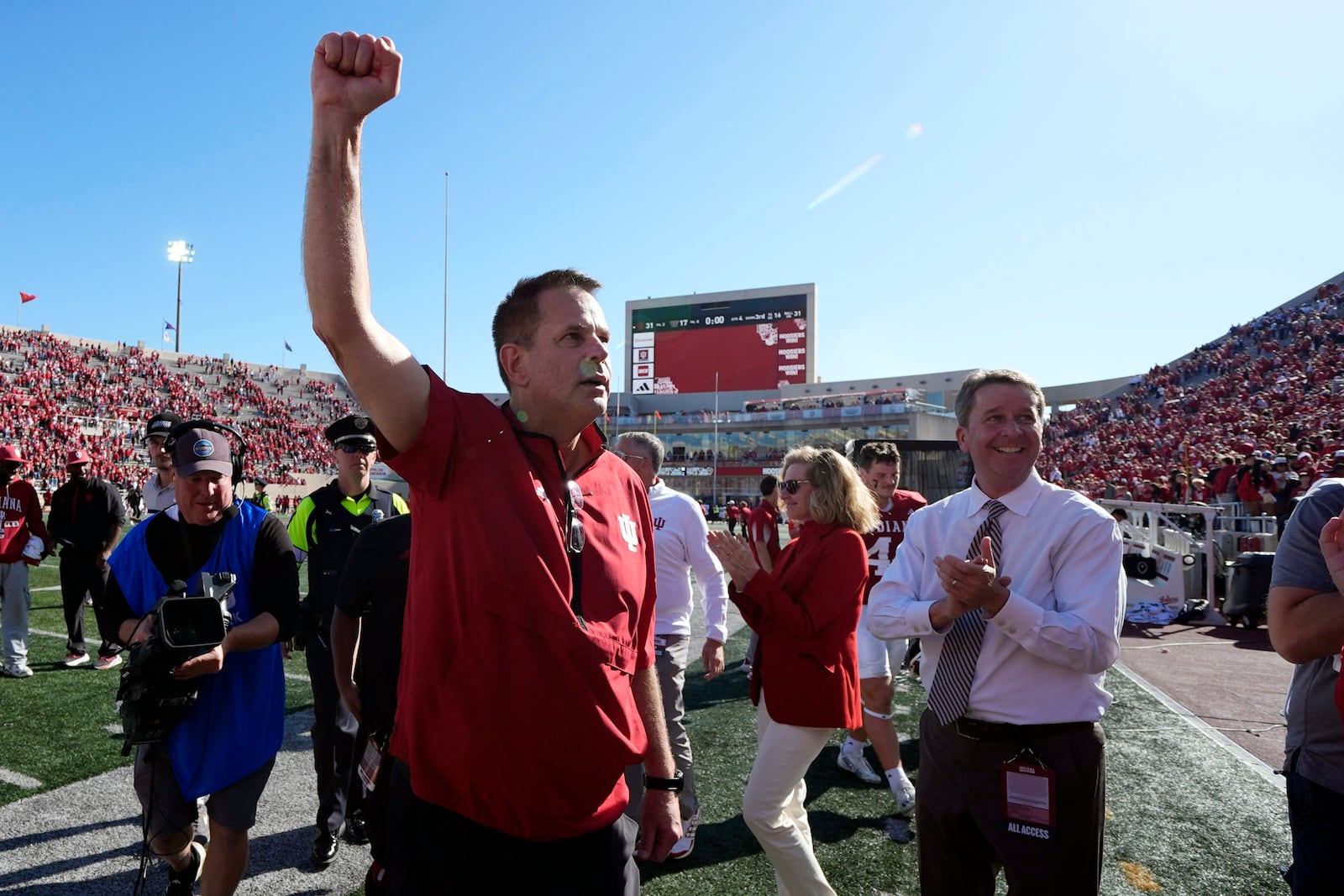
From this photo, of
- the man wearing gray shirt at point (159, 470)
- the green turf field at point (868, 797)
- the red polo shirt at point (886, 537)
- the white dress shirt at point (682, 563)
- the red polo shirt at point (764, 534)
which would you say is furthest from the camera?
the man wearing gray shirt at point (159, 470)

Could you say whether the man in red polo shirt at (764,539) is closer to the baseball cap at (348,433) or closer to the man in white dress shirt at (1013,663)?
the man in white dress shirt at (1013,663)

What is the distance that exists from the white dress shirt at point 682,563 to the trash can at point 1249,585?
756 cm

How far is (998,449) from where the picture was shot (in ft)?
8.36

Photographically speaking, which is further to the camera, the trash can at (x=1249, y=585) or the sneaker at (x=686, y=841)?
the trash can at (x=1249, y=585)

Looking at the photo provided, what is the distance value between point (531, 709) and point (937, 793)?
60.6 inches

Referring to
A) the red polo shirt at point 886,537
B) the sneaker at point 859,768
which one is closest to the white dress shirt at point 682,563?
the red polo shirt at point 886,537

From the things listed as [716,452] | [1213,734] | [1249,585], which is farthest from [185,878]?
[716,452]

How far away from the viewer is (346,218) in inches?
54.0

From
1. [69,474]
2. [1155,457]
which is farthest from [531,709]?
[1155,457]

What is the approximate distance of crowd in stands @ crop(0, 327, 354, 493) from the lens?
36.4 meters

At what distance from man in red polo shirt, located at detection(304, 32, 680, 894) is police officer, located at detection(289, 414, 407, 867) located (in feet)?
6.87

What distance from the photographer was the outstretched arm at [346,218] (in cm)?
134

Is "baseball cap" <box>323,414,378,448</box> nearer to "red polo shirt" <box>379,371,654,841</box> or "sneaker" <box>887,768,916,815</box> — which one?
"red polo shirt" <box>379,371,654,841</box>

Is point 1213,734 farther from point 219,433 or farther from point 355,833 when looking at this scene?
point 219,433
